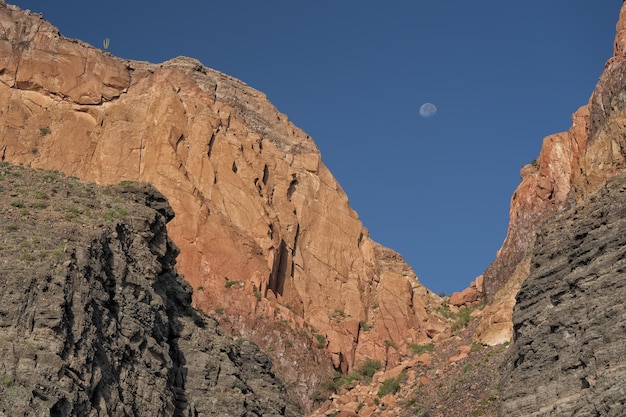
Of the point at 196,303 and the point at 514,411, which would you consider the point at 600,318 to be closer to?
the point at 514,411

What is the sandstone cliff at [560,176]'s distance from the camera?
46.6m

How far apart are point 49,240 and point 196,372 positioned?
248 inches

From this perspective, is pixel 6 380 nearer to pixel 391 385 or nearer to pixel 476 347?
pixel 476 347

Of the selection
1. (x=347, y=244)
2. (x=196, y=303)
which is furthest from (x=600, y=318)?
(x=347, y=244)

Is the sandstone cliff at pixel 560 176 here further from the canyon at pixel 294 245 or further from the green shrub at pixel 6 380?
the green shrub at pixel 6 380

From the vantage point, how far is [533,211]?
7000 cm

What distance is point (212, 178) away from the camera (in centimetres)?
7438

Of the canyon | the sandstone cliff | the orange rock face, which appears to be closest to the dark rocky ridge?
the canyon

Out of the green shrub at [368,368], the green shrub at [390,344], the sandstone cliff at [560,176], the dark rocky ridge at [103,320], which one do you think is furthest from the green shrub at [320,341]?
the dark rocky ridge at [103,320]

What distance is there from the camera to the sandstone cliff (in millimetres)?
46625

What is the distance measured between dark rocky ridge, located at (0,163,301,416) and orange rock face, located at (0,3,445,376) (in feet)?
114

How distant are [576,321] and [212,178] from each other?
144 ft

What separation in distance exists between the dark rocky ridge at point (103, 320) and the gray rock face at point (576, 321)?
7826 mm

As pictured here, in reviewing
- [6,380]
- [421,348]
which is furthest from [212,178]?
[6,380]
